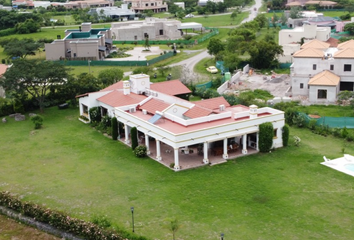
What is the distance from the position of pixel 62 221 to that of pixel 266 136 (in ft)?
53.9

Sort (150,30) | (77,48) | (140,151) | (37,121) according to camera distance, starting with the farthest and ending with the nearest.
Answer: (150,30)
(77,48)
(37,121)
(140,151)

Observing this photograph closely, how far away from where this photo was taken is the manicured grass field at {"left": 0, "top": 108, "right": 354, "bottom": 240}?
2598cm

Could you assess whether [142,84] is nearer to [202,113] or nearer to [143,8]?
[202,113]

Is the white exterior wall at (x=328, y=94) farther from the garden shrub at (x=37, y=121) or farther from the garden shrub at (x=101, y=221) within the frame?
the garden shrub at (x=101, y=221)

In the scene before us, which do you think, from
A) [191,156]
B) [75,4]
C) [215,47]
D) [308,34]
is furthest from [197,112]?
[75,4]

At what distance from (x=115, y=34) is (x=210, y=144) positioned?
57.6 metres

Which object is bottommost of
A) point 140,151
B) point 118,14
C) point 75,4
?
point 140,151

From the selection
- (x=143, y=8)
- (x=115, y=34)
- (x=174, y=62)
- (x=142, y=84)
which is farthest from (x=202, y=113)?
(x=143, y=8)

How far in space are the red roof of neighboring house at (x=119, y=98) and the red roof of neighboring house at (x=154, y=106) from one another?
166cm

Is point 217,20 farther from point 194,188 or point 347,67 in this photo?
point 194,188

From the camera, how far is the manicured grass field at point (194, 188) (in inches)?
1023

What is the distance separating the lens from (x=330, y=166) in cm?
3334

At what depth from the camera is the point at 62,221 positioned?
25.9 metres

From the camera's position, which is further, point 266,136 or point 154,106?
point 154,106
